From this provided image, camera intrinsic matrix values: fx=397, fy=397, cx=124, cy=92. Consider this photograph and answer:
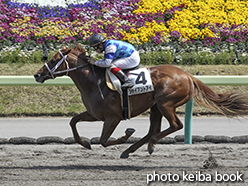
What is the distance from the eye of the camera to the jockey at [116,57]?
5.01m

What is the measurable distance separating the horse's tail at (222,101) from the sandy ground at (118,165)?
25.8 inches

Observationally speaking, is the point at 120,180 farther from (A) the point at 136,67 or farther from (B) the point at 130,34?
(B) the point at 130,34

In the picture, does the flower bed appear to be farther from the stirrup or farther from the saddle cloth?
the stirrup

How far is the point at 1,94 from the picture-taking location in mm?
9352

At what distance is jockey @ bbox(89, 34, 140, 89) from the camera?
5008mm

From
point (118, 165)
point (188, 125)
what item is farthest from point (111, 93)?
point (188, 125)

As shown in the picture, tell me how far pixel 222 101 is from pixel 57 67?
229 centimetres

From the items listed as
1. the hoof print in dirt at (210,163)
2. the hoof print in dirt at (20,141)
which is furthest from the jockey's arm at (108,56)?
the hoof print in dirt at (20,141)

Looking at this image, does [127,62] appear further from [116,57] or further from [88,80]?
[88,80]

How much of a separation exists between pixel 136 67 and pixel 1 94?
5.11m

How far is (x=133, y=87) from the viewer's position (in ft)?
16.7

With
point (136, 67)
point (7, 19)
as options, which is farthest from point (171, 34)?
point (136, 67)

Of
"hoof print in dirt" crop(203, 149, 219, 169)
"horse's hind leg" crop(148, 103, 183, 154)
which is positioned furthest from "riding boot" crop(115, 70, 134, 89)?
"hoof print in dirt" crop(203, 149, 219, 169)

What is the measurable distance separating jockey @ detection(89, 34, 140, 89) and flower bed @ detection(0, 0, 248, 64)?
5.99 meters
